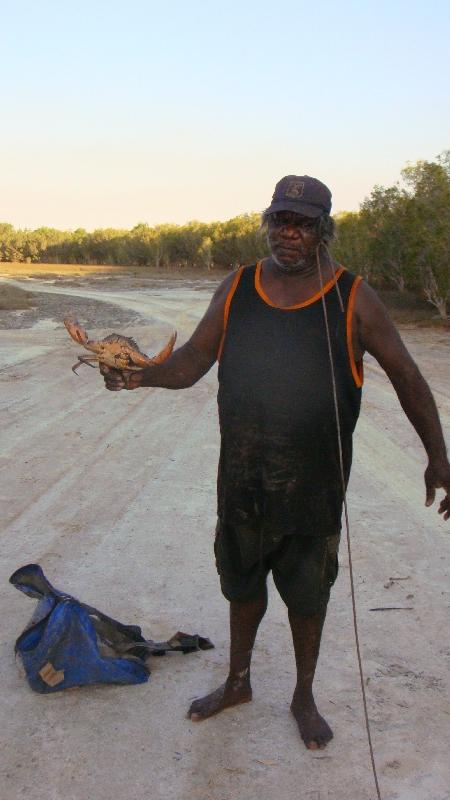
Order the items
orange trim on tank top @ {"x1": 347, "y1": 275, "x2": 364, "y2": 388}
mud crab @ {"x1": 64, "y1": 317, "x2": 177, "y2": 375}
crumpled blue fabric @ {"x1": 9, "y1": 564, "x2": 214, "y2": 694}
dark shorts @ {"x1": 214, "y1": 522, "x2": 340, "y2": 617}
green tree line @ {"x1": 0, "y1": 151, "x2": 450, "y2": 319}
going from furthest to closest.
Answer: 1. green tree line @ {"x1": 0, "y1": 151, "x2": 450, "y2": 319}
2. crumpled blue fabric @ {"x1": 9, "y1": 564, "x2": 214, "y2": 694}
3. dark shorts @ {"x1": 214, "y1": 522, "x2": 340, "y2": 617}
4. mud crab @ {"x1": 64, "y1": 317, "x2": 177, "y2": 375}
5. orange trim on tank top @ {"x1": 347, "y1": 275, "x2": 364, "y2": 388}

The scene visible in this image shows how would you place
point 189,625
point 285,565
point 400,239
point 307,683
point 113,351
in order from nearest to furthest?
point 113,351, point 285,565, point 307,683, point 189,625, point 400,239

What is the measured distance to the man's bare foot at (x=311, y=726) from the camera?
9.24 ft

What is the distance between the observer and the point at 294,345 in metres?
2.56

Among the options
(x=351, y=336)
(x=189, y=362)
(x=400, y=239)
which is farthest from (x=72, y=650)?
(x=400, y=239)

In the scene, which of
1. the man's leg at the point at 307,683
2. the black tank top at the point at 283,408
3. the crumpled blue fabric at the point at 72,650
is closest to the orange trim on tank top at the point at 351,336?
the black tank top at the point at 283,408

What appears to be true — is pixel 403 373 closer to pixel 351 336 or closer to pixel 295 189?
pixel 351 336

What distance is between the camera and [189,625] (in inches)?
145

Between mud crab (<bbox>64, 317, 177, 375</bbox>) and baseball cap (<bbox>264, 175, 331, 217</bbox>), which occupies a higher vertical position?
baseball cap (<bbox>264, 175, 331, 217</bbox>)

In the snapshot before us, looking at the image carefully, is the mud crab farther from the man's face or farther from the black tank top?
the man's face

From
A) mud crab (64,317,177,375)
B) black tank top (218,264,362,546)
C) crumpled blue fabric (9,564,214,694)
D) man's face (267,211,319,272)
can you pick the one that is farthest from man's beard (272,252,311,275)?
crumpled blue fabric (9,564,214,694)

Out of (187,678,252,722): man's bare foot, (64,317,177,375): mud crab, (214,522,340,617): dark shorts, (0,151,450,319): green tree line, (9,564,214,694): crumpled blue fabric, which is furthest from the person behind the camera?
(0,151,450,319): green tree line

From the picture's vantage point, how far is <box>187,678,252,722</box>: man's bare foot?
9.78ft

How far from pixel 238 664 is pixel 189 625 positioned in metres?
0.66

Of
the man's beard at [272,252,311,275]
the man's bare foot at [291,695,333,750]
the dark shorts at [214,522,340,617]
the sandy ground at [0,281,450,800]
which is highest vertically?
the man's beard at [272,252,311,275]
